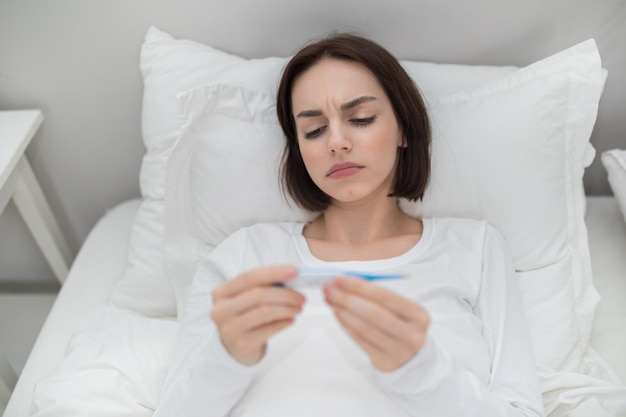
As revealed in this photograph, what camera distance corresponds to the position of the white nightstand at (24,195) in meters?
1.33

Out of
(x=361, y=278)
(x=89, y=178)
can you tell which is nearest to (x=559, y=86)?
(x=361, y=278)

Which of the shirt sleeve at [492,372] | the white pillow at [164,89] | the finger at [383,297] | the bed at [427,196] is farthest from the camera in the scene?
the white pillow at [164,89]

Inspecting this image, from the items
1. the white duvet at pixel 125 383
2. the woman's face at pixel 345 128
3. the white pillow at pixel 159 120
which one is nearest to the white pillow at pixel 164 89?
the white pillow at pixel 159 120

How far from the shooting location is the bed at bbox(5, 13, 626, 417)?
1.17m

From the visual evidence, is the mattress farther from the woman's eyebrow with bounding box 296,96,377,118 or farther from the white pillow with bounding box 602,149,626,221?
the woman's eyebrow with bounding box 296,96,377,118

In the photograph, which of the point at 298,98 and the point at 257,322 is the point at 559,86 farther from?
the point at 257,322

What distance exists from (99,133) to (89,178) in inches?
5.7

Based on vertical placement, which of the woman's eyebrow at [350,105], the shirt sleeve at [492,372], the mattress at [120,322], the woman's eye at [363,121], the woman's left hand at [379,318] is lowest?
the mattress at [120,322]

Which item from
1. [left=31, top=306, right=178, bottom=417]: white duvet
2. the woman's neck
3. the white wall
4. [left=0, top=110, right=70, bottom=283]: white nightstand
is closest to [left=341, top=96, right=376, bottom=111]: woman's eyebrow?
the woman's neck

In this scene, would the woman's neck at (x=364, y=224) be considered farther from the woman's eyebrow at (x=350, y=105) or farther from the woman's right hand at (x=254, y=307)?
the woman's right hand at (x=254, y=307)

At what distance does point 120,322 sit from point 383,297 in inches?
27.6

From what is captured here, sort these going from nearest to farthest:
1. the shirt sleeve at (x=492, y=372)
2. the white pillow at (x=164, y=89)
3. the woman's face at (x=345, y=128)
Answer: the shirt sleeve at (x=492, y=372) → the woman's face at (x=345, y=128) → the white pillow at (x=164, y=89)

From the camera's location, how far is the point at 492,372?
3.31ft

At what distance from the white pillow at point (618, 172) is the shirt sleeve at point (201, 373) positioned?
0.84m
